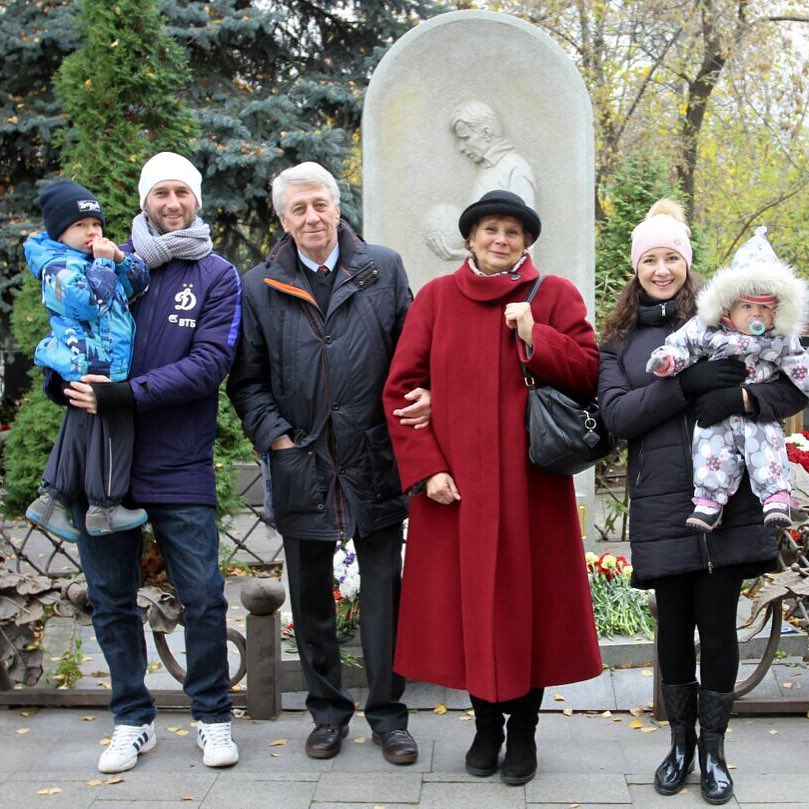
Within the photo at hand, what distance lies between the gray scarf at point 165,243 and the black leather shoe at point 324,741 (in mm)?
1730

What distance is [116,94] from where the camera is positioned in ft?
22.2

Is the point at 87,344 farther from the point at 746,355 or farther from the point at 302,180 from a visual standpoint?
the point at 746,355

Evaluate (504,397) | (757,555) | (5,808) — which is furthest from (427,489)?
(5,808)

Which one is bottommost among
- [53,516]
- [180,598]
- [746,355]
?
[180,598]

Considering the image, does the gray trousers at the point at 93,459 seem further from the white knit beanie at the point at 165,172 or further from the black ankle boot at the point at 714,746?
the black ankle boot at the point at 714,746

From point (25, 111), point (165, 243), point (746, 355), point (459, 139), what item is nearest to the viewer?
point (746, 355)

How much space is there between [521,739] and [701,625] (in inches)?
28.4

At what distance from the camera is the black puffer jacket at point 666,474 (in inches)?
128

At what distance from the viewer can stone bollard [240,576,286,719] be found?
422cm

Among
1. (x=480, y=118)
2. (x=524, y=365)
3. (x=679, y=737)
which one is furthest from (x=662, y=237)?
(x=480, y=118)

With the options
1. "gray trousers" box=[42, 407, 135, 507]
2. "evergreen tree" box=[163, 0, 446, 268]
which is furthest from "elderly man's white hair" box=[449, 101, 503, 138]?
"evergreen tree" box=[163, 0, 446, 268]

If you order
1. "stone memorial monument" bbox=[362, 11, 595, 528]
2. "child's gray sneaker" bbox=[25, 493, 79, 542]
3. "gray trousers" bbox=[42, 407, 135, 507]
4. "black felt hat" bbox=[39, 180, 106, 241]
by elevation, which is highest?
"stone memorial monument" bbox=[362, 11, 595, 528]

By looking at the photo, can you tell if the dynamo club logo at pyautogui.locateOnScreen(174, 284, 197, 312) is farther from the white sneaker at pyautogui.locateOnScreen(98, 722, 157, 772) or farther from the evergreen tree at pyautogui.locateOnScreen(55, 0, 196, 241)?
the evergreen tree at pyautogui.locateOnScreen(55, 0, 196, 241)

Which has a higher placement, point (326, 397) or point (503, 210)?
point (503, 210)
